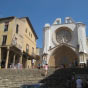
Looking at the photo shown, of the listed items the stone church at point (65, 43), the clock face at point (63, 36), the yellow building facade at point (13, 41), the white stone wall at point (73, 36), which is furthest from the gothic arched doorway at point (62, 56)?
the yellow building facade at point (13, 41)

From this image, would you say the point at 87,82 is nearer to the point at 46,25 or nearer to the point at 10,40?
the point at 10,40

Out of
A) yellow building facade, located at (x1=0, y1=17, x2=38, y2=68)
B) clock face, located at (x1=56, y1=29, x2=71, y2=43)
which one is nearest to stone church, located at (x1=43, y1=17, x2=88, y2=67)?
clock face, located at (x1=56, y1=29, x2=71, y2=43)

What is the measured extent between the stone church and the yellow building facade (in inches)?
151

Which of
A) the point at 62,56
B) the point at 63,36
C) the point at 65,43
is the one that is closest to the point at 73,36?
the point at 63,36

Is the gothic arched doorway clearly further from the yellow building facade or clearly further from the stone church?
the yellow building facade

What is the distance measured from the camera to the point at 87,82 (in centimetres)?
→ 1049

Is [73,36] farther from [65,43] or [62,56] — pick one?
[62,56]

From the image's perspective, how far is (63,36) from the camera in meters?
29.4

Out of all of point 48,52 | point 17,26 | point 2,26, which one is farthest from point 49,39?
point 2,26

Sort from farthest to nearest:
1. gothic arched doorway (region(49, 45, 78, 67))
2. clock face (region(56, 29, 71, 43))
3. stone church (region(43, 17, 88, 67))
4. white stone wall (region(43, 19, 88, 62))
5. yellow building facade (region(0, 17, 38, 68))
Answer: clock face (region(56, 29, 71, 43)) < gothic arched doorway (region(49, 45, 78, 67)) < white stone wall (region(43, 19, 88, 62)) < stone church (region(43, 17, 88, 67)) < yellow building facade (region(0, 17, 38, 68))

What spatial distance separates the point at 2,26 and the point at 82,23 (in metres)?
14.3

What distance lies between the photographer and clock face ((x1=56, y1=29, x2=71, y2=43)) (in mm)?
28934

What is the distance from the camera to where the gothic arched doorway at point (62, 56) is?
27391 millimetres

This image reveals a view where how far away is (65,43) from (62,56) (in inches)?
94.4
